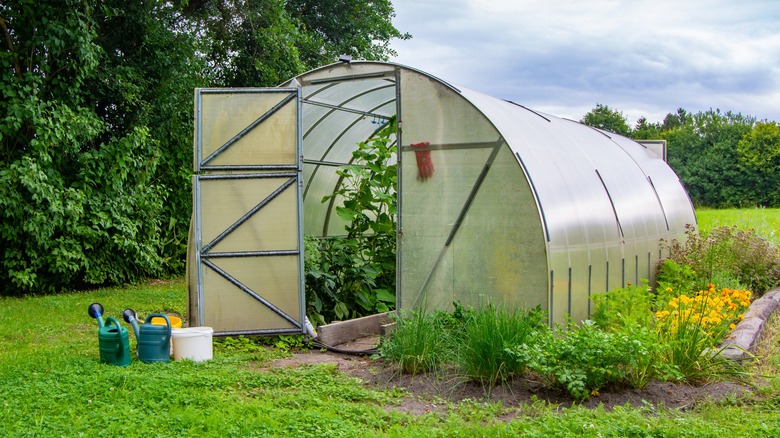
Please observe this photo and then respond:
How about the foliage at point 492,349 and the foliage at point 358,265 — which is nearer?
the foliage at point 492,349

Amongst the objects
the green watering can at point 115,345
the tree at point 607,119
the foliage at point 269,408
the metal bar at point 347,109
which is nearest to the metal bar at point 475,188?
the foliage at point 269,408

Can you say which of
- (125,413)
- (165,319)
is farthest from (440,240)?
(125,413)

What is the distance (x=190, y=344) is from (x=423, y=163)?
114 inches

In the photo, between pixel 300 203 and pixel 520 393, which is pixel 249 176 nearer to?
pixel 300 203

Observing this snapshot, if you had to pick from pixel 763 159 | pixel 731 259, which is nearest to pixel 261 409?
pixel 731 259

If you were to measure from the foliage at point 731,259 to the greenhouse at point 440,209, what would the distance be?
1844 mm

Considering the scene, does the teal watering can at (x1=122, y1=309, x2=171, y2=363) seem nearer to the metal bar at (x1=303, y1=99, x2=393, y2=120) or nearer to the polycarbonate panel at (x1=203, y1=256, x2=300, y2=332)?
the polycarbonate panel at (x1=203, y1=256, x2=300, y2=332)

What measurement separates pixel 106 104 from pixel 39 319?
14.5 ft

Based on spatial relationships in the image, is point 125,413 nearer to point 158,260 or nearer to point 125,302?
point 125,302

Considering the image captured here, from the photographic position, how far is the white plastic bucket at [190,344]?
233 inches

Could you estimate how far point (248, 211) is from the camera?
705cm

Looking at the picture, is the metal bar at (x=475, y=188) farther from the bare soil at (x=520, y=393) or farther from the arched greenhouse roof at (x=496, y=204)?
the bare soil at (x=520, y=393)

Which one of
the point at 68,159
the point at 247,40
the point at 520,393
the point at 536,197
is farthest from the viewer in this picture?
the point at 247,40

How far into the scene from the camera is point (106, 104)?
11.3 meters
